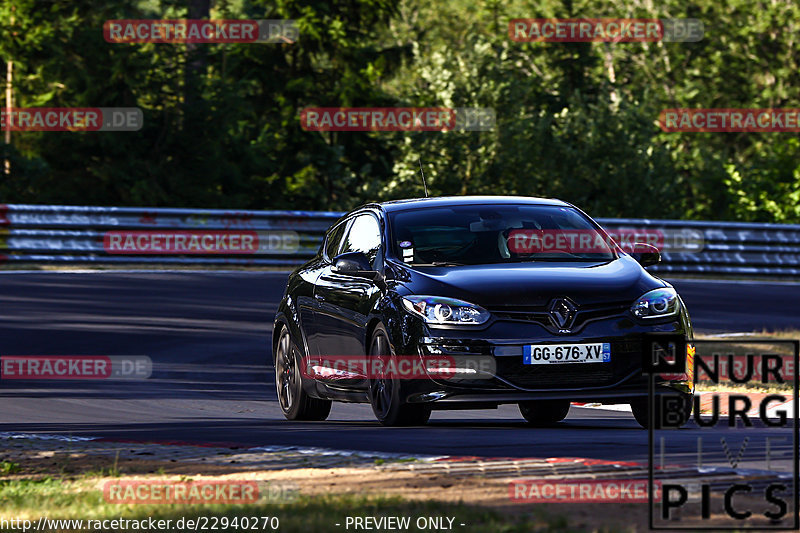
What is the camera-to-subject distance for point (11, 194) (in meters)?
34.0

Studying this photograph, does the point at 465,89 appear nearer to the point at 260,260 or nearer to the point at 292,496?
the point at 260,260

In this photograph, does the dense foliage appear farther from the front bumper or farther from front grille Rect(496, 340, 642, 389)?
front grille Rect(496, 340, 642, 389)

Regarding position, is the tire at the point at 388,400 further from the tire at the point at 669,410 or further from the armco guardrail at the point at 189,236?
the armco guardrail at the point at 189,236

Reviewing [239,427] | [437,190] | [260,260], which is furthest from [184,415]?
[437,190]

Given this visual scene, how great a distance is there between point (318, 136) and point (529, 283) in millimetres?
30767

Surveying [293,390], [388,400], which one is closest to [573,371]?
[388,400]

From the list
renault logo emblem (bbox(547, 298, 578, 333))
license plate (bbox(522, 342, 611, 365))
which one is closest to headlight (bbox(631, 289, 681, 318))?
license plate (bbox(522, 342, 611, 365))

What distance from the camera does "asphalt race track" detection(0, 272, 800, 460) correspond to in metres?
10.3

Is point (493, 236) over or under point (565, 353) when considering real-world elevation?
over

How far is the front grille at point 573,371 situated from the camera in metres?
10.6

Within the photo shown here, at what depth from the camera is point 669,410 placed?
35.1 ft

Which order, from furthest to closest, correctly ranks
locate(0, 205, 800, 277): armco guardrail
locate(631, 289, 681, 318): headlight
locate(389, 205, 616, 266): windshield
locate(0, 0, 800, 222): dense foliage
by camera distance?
1. locate(0, 0, 800, 222): dense foliage
2. locate(0, 205, 800, 277): armco guardrail
3. locate(389, 205, 616, 266): windshield
4. locate(631, 289, 681, 318): headlight

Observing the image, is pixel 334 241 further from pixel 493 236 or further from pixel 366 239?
pixel 493 236

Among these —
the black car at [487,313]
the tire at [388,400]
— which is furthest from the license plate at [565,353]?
the tire at [388,400]
